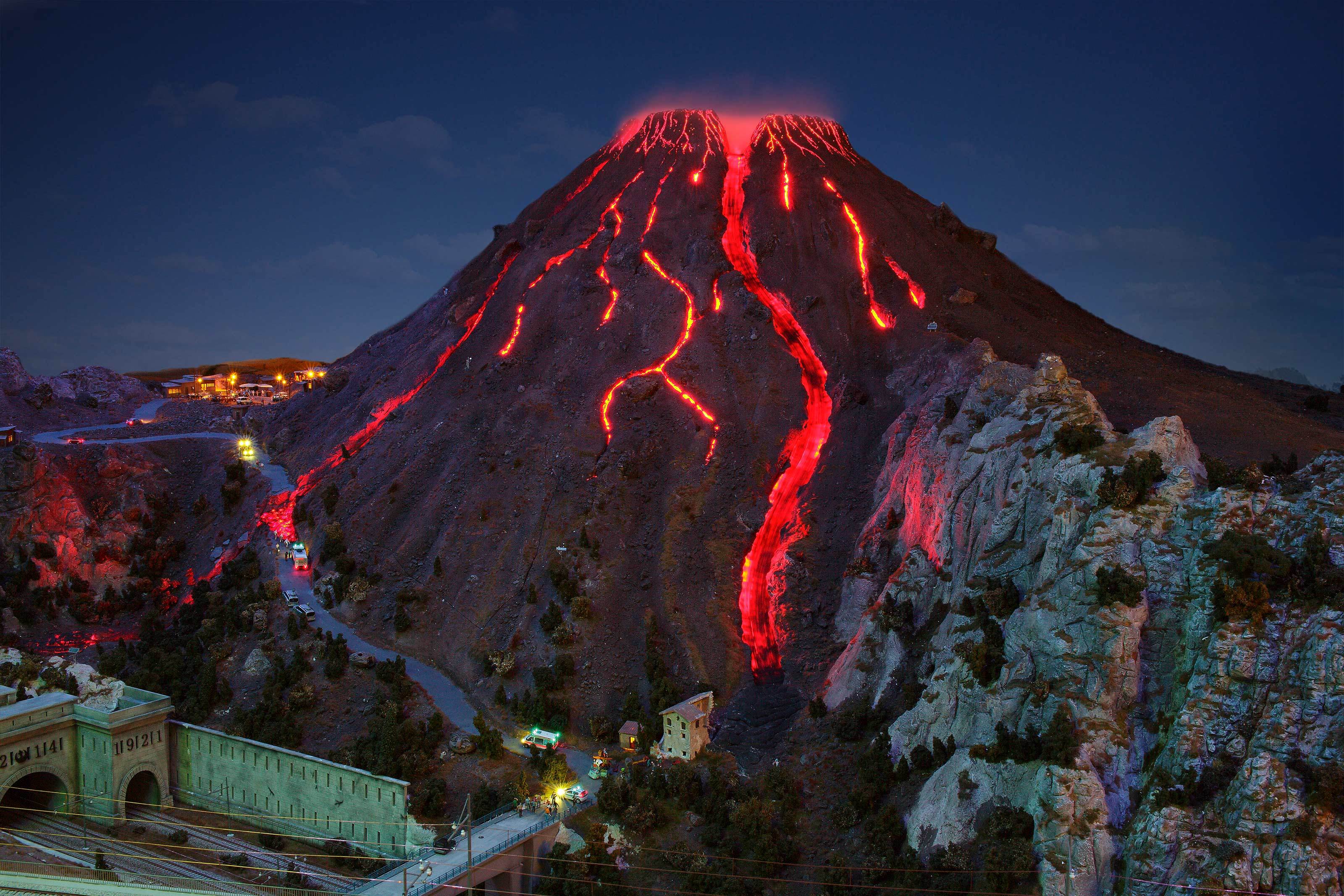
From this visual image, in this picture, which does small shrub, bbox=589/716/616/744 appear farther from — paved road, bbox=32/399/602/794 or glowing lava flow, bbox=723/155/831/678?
glowing lava flow, bbox=723/155/831/678

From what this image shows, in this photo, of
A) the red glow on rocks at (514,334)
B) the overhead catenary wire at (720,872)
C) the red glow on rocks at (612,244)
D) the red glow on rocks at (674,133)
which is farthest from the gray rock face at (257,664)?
the red glow on rocks at (674,133)

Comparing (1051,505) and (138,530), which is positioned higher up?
(138,530)

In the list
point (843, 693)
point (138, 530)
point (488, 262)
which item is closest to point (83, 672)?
point (138, 530)

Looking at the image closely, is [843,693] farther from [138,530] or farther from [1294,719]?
[138,530]

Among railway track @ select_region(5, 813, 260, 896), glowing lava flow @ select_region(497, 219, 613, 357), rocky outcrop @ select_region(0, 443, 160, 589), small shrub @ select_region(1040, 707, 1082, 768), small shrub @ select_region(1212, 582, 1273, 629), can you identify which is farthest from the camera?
glowing lava flow @ select_region(497, 219, 613, 357)

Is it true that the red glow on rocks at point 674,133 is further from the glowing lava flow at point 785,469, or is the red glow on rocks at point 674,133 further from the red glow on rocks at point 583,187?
the glowing lava flow at point 785,469

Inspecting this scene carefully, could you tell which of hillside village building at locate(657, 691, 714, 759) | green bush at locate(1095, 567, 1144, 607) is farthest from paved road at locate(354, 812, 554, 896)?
green bush at locate(1095, 567, 1144, 607)

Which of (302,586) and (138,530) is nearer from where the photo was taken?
(302,586)
